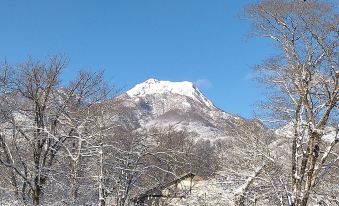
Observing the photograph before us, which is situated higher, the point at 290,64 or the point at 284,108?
the point at 290,64

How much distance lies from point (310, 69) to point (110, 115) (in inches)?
412

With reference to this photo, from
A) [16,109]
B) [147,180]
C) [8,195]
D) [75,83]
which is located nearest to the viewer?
[16,109]

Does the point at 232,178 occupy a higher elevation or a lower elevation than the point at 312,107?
lower

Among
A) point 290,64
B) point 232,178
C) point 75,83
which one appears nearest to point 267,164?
point 232,178

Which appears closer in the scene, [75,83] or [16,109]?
[16,109]

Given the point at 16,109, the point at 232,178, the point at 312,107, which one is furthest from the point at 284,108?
the point at 16,109

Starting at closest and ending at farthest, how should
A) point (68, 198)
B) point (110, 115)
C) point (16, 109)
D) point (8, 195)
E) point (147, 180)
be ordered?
point (68, 198)
point (16, 109)
point (8, 195)
point (110, 115)
point (147, 180)

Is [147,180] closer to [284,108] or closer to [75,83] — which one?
[75,83]

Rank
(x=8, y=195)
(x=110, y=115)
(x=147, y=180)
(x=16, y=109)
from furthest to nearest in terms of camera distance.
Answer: (x=147, y=180) < (x=110, y=115) < (x=8, y=195) < (x=16, y=109)

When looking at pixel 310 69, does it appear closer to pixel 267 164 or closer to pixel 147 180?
pixel 267 164

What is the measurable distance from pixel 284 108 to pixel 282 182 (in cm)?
221

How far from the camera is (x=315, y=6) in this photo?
1353 centimetres

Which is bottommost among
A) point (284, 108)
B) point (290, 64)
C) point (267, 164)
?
point (267, 164)

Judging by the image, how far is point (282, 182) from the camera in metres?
13.2
